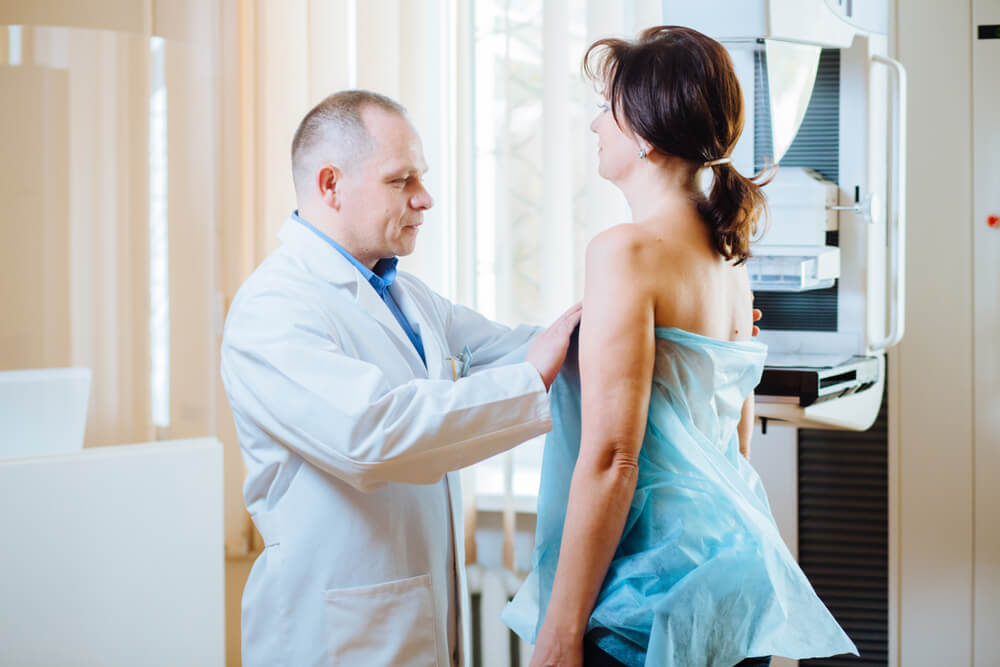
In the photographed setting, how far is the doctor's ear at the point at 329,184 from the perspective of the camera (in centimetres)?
160

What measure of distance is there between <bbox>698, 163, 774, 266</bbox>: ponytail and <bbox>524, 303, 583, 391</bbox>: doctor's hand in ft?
0.76

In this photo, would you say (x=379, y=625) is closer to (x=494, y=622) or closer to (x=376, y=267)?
(x=376, y=267)

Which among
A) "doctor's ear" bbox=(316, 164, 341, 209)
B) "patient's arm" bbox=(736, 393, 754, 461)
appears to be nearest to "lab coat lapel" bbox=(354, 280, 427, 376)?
"doctor's ear" bbox=(316, 164, 341, 209)

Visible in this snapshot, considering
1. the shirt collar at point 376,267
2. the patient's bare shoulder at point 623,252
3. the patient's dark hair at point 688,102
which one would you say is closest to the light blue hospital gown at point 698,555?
the patient's bare shoulder at point 623,252

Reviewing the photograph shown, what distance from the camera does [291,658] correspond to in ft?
4.89

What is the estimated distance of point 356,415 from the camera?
1308 millimetres

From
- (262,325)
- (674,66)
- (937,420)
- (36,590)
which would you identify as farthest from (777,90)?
(36,590)

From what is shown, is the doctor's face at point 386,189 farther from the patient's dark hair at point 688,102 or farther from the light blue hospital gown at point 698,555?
the light blue hospital gown at point 698,555

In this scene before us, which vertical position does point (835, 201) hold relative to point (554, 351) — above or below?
above

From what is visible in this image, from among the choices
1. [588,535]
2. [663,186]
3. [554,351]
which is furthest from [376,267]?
[588,535]

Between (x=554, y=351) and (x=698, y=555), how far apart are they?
0.37 m

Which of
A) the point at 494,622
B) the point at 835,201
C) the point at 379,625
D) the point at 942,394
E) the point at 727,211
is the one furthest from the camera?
the point at 494,622

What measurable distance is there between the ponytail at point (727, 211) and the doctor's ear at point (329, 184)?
635 mm

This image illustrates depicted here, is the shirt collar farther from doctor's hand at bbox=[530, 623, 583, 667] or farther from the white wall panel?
doctor's hand at bbox=[530, 623, 583, 667]
